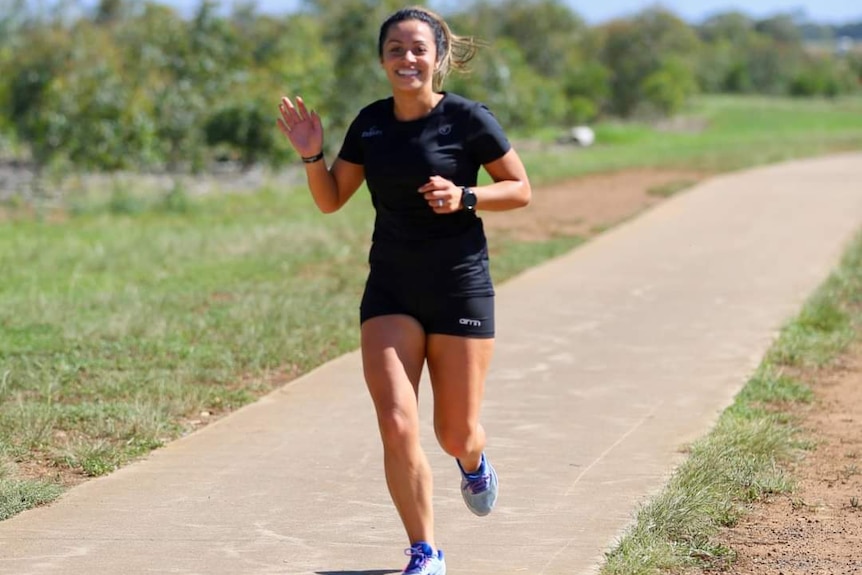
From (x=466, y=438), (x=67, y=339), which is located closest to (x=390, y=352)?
(x=466, y=438)

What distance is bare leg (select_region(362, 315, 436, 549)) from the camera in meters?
4.76

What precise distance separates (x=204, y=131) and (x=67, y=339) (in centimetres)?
1653

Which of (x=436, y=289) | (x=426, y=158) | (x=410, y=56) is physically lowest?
(x=436, y=289)

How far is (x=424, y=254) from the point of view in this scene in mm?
4938

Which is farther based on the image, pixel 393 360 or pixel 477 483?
pixel 477 483

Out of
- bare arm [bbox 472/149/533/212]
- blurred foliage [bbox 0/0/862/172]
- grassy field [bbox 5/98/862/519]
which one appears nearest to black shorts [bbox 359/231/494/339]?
bare arm [bbox 472/149/533/212]

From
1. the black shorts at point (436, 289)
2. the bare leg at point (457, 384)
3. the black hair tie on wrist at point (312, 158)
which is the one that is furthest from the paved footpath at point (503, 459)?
the black hair tie on wrist at point (312, 158)

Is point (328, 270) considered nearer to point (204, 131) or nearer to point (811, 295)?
point (811, 295)

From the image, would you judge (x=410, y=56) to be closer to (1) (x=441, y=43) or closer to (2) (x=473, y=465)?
(1) (x=441, y=43)

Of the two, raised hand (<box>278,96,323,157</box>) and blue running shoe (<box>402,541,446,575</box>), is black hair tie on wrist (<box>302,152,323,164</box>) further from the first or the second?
blue running shoe (<box>402,541,446,575</box>)

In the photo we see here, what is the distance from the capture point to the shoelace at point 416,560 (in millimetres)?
4742

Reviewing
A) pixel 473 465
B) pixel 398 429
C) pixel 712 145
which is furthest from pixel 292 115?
pixel 712 145

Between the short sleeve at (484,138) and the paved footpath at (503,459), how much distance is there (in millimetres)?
1466

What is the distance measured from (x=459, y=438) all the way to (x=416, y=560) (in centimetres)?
49
